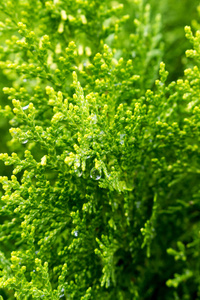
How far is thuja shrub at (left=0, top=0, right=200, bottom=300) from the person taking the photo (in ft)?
5.65

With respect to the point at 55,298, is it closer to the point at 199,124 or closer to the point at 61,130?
the point at 61,130

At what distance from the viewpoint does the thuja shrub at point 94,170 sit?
1722 mm

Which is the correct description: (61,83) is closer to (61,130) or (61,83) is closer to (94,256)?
(61,130)

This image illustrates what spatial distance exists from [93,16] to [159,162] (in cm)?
113

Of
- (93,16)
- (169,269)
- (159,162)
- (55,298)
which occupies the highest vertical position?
(93,16)

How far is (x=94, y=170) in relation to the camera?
1.80 metres

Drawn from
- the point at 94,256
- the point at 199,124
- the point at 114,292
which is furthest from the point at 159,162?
the point at 114,292

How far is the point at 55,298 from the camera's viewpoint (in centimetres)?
166

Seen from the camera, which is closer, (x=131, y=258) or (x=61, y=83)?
(x=61, y=83)

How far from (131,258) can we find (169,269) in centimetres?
41

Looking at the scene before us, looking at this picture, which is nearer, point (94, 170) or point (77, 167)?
point (77, 167)

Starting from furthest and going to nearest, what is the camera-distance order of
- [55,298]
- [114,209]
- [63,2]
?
[63,2] < [114,209] < [55,298]

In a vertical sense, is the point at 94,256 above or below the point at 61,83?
below

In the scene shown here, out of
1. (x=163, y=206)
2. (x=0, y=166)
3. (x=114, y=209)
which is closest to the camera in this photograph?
(x=114, y=209)
